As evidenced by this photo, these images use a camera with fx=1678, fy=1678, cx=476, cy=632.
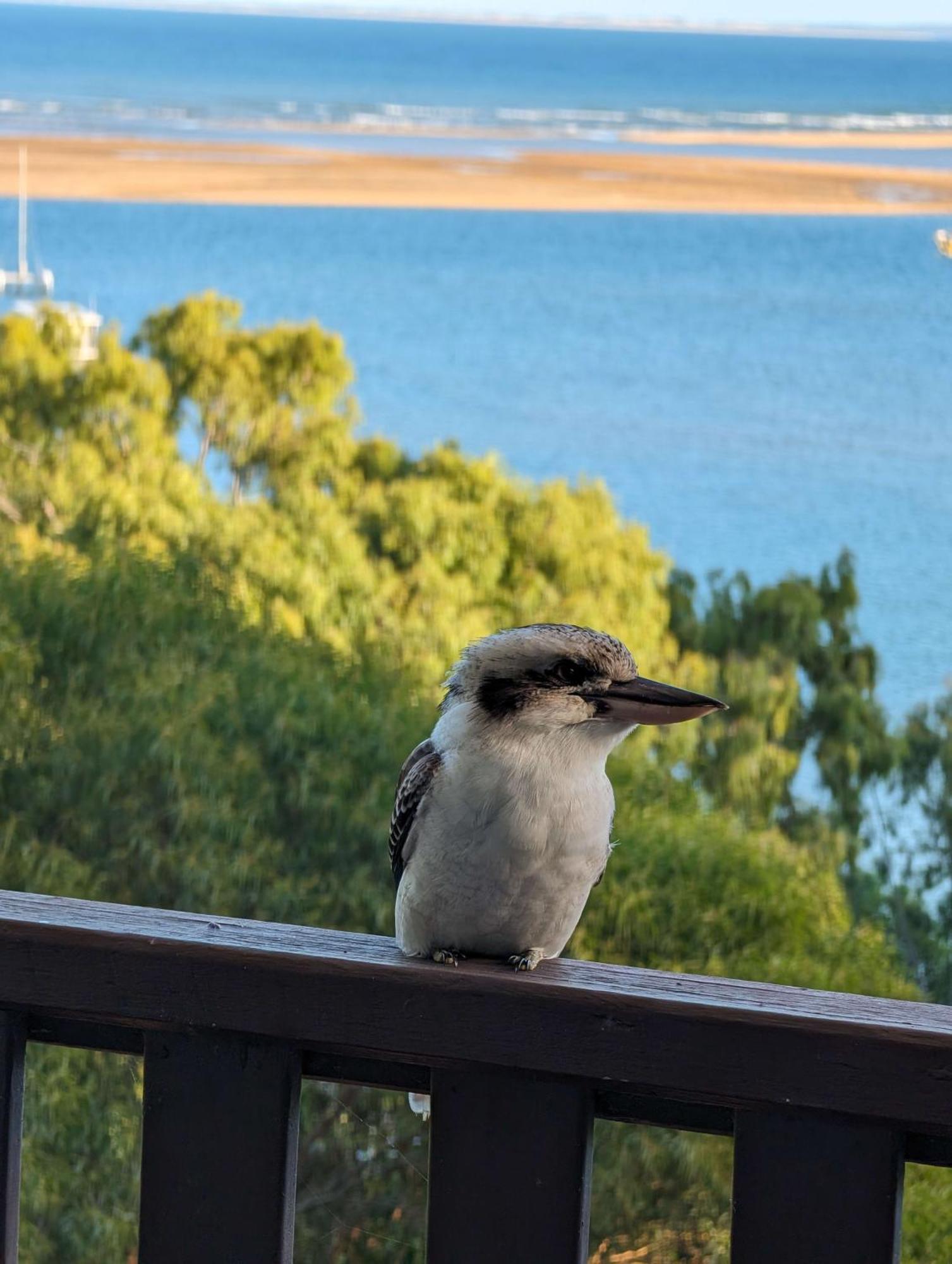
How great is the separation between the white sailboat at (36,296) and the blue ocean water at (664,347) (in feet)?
1.26

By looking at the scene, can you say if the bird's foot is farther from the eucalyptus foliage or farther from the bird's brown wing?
the eucalyptus foliage

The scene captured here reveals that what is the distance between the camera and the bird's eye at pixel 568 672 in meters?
0.99

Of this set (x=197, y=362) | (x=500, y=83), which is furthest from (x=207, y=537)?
(x=500, y=83)

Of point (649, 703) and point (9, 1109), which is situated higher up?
point (649, 703)

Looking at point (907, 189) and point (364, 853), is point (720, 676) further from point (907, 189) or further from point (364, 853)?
point (907, 189)

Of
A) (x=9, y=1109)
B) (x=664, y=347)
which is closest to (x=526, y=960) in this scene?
(x=9, y=1109)

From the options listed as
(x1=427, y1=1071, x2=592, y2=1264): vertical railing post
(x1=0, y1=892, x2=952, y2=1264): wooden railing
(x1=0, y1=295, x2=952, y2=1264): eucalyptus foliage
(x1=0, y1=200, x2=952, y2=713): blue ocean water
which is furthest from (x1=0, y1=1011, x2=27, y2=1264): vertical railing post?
(x1=0, y1=200, x2=952, y2=713): blue ocean water

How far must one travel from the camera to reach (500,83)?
36.0m

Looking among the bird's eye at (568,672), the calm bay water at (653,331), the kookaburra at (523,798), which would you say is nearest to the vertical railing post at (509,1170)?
the kookaburra at (523,798)

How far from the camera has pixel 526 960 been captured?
2.83 ft

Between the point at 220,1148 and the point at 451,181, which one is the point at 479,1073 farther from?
the point at 451,181

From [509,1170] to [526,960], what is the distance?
0.43ft

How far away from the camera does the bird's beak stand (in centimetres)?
89

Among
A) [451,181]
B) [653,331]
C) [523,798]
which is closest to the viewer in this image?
[523,798]
